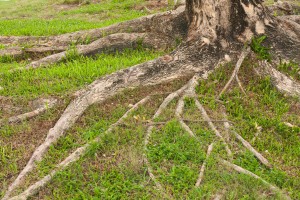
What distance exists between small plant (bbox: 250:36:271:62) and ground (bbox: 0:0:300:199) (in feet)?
0.28

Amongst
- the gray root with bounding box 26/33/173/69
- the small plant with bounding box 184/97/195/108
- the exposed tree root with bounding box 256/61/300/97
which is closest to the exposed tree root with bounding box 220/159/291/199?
the small plant with bounding box 184/97/195/108

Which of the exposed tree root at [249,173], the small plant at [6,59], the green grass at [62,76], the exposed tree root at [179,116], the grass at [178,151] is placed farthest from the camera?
the small plant at [6,59]

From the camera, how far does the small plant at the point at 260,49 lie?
19.5ft

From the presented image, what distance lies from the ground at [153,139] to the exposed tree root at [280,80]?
0.38 feet

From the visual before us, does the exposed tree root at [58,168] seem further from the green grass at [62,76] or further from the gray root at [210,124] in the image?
the green grass at [62,76]

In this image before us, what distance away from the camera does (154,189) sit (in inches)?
156

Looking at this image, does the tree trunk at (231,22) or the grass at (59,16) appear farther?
the grass at (59,16)

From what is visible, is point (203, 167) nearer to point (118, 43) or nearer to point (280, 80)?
point (280, 80)

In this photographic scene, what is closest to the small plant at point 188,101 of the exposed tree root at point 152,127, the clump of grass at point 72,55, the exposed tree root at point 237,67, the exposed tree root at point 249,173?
the exposed tree root at point 152,127

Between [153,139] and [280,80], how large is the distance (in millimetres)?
2407

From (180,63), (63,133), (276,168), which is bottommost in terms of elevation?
(276,168)

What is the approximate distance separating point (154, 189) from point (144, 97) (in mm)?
1937

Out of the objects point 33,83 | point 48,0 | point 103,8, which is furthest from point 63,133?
point 48,0

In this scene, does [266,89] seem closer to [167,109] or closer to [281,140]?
[281,140]
